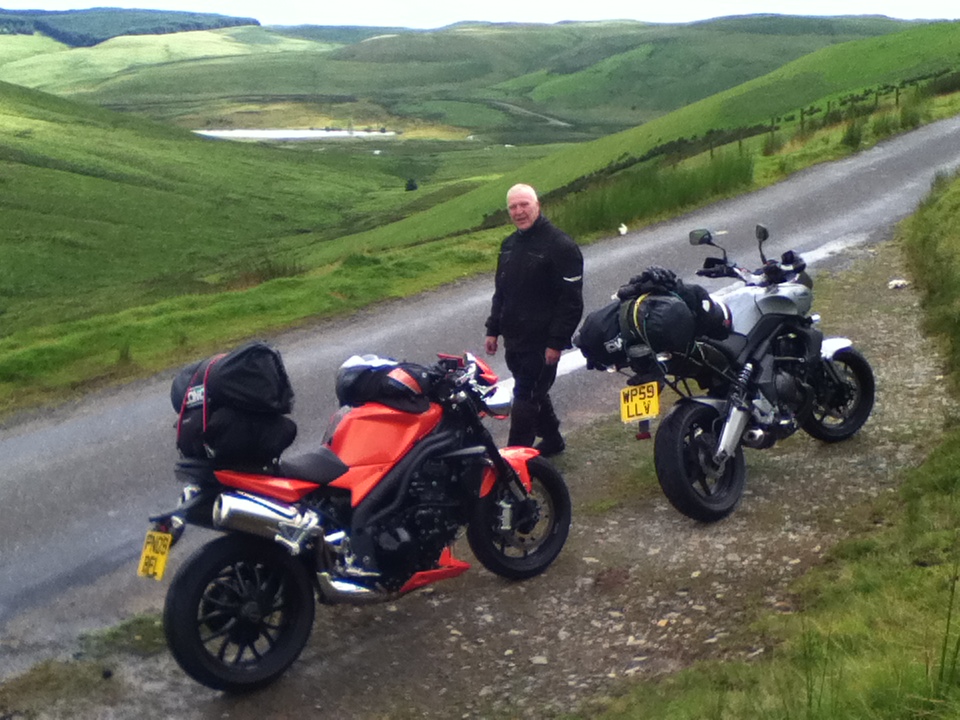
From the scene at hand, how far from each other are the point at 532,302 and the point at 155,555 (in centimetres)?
331

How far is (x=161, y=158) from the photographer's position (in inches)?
3246

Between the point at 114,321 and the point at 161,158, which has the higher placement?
the point at 114,321

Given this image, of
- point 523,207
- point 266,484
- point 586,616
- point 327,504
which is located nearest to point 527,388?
point 523,207

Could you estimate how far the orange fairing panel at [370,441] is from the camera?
17.9ft

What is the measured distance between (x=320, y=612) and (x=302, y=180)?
256ft

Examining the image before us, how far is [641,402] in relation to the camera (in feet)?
20.8

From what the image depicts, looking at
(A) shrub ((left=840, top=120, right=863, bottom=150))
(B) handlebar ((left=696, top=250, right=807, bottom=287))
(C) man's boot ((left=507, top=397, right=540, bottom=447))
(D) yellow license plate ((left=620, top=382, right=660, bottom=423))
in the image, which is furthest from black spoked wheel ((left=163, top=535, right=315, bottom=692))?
(A) shrub ((left=840, top=120, right=863, bottom=150))

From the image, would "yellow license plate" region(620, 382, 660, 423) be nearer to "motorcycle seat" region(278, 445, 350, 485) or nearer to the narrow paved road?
"motorcycle seat" region(278, 445, 350, 485)

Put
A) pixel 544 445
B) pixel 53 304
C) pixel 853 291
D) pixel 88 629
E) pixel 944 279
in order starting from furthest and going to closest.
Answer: pixel 53 304 < pixel 853 291 < pixel 944 279 < pixel 544 445 < pixel 88 629

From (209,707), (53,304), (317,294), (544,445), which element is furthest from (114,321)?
(53,304)

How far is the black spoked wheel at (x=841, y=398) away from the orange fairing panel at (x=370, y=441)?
2.97 m

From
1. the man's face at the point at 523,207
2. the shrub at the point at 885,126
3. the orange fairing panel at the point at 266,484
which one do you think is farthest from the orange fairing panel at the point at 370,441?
the shrub at the point at 885,126

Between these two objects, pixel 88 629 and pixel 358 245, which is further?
pixel 358 245

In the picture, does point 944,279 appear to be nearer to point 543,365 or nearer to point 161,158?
point 543,365
